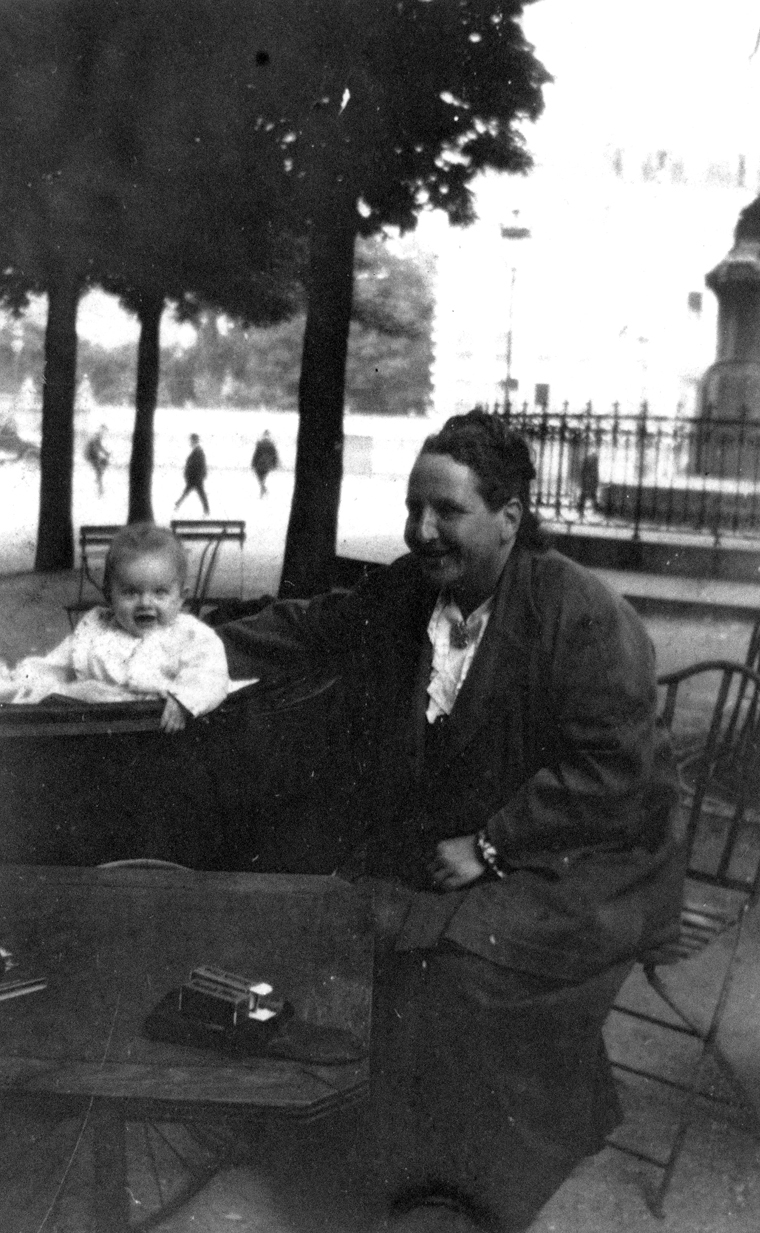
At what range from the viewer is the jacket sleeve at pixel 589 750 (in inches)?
92.2

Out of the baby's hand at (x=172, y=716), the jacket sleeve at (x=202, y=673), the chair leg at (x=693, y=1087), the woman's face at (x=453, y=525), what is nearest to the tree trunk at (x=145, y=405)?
the jacket sleeve at (x=202, y=673)

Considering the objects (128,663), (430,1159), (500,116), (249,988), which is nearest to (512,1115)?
(430,1159)

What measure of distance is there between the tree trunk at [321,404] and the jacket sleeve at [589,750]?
2.53m

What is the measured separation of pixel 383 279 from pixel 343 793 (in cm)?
261

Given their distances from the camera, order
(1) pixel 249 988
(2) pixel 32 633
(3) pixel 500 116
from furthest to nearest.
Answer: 1. (2) pixel 32 633
2. (3) pixel 500 116
3. (1) pixel 249 988

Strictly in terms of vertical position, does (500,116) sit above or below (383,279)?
above

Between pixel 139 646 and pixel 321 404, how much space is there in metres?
2.33

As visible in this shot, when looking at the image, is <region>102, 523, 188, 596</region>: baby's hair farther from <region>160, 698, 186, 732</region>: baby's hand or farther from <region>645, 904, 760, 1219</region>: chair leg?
<region>645, 904, 760, 1219</region>: chair leg

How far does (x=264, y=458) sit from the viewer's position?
6137 mm

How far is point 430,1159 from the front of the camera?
2244 mm

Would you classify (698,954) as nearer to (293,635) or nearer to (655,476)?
(293,635)

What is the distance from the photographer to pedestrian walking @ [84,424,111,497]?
772 centimetres

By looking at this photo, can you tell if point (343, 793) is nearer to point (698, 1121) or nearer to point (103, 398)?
point (698, 1121)

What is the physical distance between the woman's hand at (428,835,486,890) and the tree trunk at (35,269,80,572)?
3454mm
